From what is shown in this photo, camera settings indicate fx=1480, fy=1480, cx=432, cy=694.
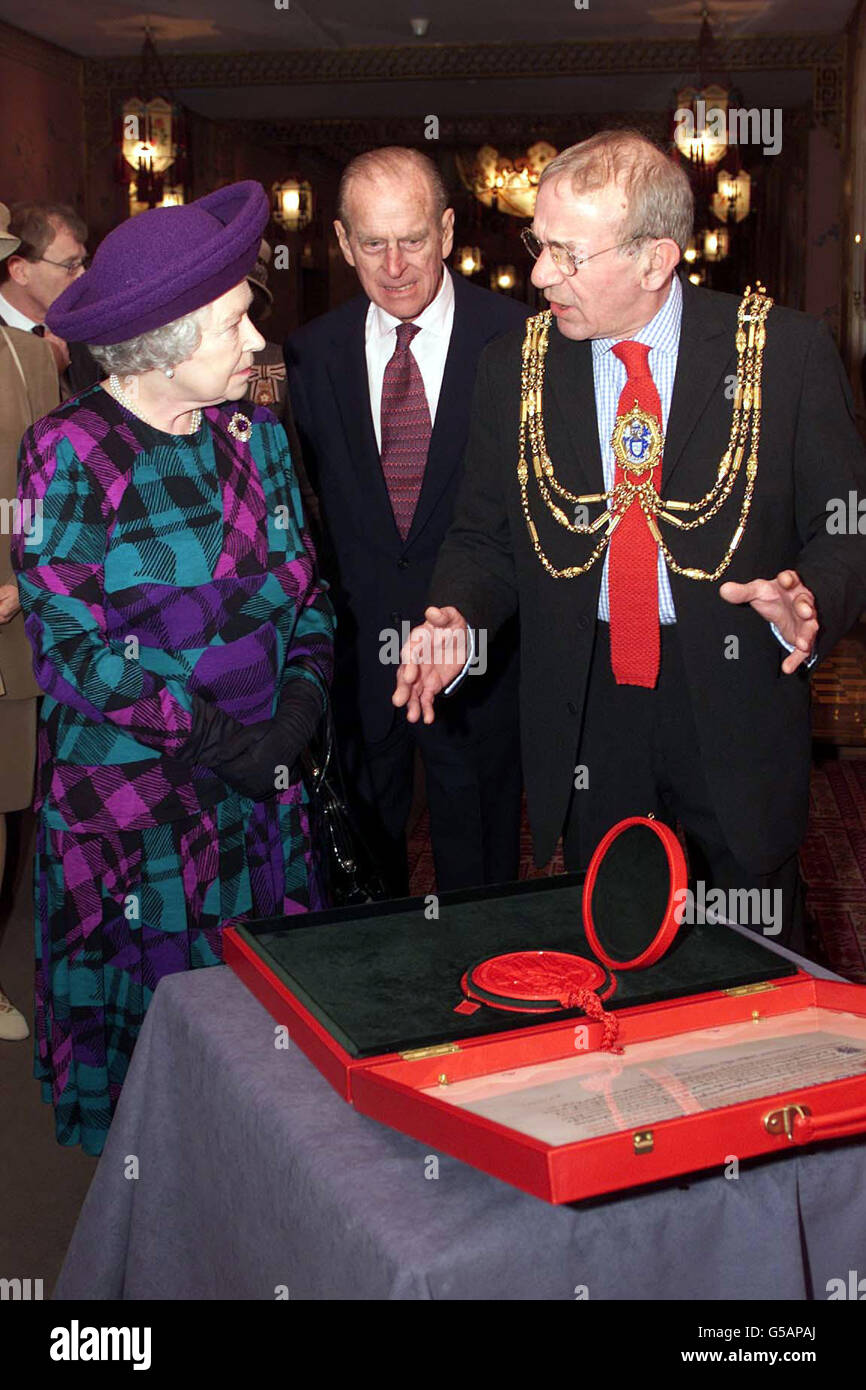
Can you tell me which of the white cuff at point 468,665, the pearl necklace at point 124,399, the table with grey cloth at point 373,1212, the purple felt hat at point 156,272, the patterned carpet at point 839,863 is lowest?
the patterned carpet at point 839,863

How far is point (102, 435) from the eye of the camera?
2.36 m

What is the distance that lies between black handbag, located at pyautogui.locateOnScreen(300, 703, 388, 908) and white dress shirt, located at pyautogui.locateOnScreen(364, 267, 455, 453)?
0.96m

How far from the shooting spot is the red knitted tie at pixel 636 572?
2.37m

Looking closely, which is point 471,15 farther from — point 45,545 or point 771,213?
point 45,545

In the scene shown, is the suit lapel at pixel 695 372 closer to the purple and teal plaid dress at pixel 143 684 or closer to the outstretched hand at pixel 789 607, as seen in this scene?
the outstretched hand at pixel 789 607

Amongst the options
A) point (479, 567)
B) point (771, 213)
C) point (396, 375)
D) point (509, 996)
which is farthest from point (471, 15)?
point (509, 996)

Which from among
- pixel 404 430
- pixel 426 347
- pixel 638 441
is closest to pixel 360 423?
pixel 404 430

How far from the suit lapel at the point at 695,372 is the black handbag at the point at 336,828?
2.41 feet

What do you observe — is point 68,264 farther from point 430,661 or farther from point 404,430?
point 430,661

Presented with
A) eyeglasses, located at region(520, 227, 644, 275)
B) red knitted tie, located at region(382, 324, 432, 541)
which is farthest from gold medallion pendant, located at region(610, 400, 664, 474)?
red knitted tie, located at region(382, 324, 432, 541)

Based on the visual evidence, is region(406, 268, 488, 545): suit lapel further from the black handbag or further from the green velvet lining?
the green velvet lining

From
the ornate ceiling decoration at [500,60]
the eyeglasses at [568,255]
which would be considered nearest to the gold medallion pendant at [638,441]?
the eyeglasses at [568,255]

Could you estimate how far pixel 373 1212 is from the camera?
126cm

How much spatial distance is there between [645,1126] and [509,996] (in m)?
0.33
